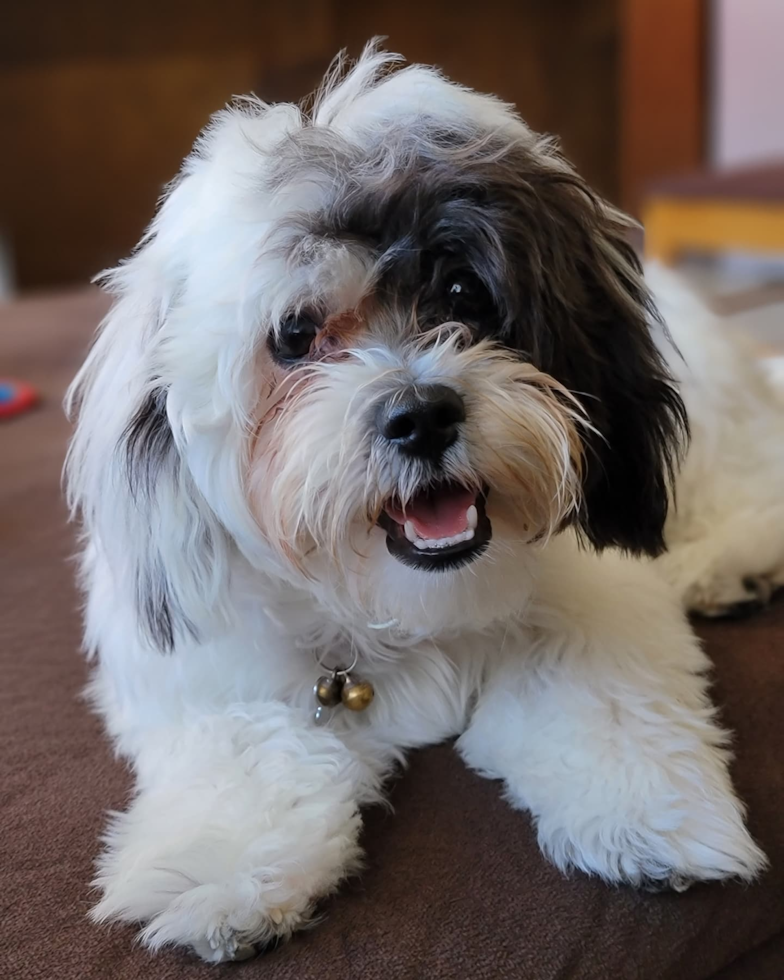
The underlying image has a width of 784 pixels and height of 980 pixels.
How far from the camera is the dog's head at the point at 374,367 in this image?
102 cm

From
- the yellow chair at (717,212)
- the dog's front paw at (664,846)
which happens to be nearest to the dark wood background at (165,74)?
the yellow chair at (717,212)

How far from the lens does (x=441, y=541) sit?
1059mm

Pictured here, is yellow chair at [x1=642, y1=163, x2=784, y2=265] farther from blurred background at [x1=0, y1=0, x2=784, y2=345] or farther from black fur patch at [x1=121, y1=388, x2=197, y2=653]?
black fur patch at [x1=121, y1=388, x2=197, y2=653]

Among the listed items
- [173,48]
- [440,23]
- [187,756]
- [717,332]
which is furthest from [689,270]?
[187,756]

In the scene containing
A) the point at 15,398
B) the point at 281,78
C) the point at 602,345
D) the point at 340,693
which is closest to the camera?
the point at 602,345

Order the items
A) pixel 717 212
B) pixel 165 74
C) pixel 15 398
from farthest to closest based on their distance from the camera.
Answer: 1. pixel 165 74
2. pixel 717 212
3. pixel 15 398

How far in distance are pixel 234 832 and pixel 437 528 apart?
360 mm

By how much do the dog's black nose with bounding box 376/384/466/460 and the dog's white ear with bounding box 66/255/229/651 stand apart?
0.78 ft

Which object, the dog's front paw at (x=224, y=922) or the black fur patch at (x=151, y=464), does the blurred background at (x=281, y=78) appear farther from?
the dog's front paw at (x=224, y=922)

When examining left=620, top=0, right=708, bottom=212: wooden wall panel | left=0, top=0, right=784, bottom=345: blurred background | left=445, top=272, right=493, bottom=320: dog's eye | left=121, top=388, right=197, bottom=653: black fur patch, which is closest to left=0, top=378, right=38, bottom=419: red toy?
left=121, top=388, right=197, bottom=653: black fur patch

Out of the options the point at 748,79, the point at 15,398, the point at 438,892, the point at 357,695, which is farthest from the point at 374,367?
the point at 748,79

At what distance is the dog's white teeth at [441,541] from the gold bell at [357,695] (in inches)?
9.6

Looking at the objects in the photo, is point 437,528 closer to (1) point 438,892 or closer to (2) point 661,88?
(1) point 438,892

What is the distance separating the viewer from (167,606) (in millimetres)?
1163
